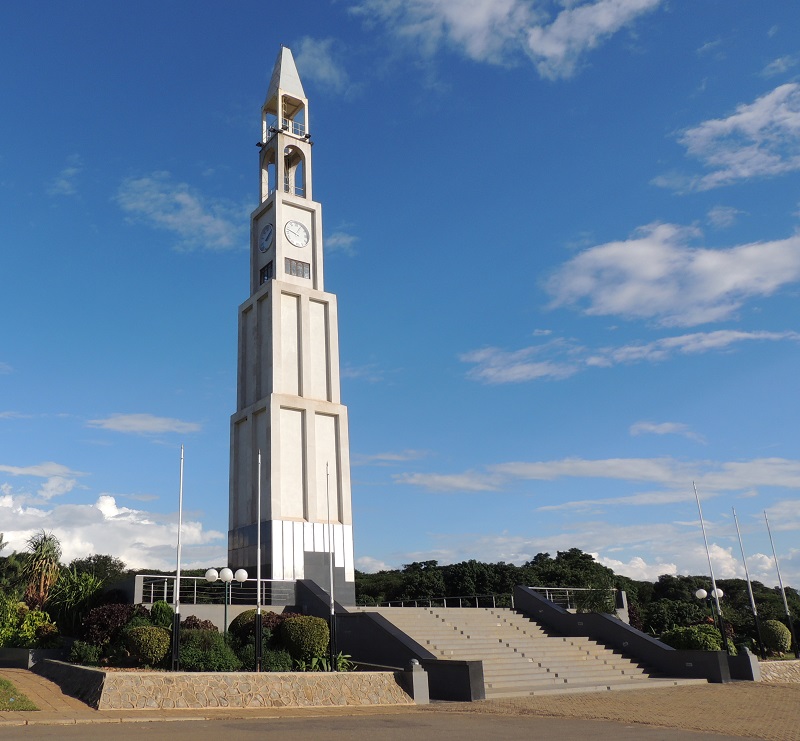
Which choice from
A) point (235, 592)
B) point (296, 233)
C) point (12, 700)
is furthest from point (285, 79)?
point (12, 700)

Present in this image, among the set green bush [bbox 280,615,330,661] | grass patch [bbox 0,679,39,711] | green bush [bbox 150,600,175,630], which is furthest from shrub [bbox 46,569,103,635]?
green bush [bbox 280,615,330,661]

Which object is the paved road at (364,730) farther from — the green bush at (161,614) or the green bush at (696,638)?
the green bush at (696,638)

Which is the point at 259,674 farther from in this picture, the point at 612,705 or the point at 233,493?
the point at 233,493

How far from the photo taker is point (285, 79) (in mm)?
40031

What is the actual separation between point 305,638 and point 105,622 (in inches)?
228

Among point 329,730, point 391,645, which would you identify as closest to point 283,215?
point 391,645

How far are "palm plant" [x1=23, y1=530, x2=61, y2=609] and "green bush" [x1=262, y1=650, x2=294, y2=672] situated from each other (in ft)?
53.5

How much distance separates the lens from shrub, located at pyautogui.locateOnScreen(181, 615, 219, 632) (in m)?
21.7

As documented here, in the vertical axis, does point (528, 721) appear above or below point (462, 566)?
below

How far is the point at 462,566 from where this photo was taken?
187 feet

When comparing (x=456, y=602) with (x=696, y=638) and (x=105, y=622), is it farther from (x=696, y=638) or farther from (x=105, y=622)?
(x=105, y=622)

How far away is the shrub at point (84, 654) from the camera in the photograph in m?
20.4

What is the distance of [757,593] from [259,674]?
220 ft

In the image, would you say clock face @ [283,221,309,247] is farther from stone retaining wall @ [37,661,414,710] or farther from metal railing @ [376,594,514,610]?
stone retaining wall @ [37,661,414,710]
